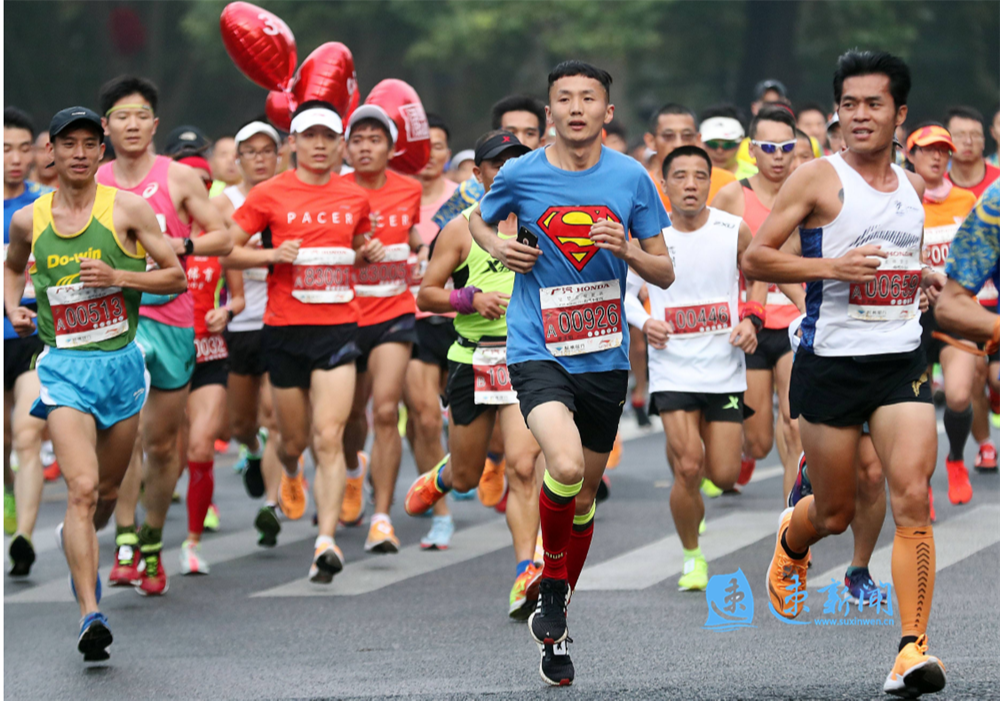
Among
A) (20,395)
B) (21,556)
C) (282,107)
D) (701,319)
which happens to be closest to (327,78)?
(282,107)

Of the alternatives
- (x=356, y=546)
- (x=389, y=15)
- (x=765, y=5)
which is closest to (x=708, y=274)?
(x=356, y=546)

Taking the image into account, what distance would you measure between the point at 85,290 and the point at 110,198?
1.54 feet

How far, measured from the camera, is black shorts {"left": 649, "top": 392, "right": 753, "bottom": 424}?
811 cm

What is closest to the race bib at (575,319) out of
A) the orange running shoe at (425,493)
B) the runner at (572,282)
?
the runner at (572,282)

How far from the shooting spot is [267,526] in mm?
9836

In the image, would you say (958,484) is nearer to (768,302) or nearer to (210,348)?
(768,302)

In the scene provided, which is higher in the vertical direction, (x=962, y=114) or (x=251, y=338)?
(x=962, y=114)

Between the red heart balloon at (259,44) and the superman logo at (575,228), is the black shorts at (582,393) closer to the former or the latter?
Result: the superman logo at (575,228)

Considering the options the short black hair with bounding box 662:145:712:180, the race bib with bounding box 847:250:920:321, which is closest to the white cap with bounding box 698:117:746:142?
the short black hair with bounding box 662:145:712:180

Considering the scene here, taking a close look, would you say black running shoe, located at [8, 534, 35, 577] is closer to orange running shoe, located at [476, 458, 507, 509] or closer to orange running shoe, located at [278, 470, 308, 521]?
orange running shoe, located at [278, 470, 308, 521]

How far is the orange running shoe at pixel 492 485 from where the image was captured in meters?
10.1

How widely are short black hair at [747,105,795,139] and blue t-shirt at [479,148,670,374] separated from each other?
333 centimetres

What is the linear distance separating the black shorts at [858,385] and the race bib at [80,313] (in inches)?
131

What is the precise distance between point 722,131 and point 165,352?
5.13m
